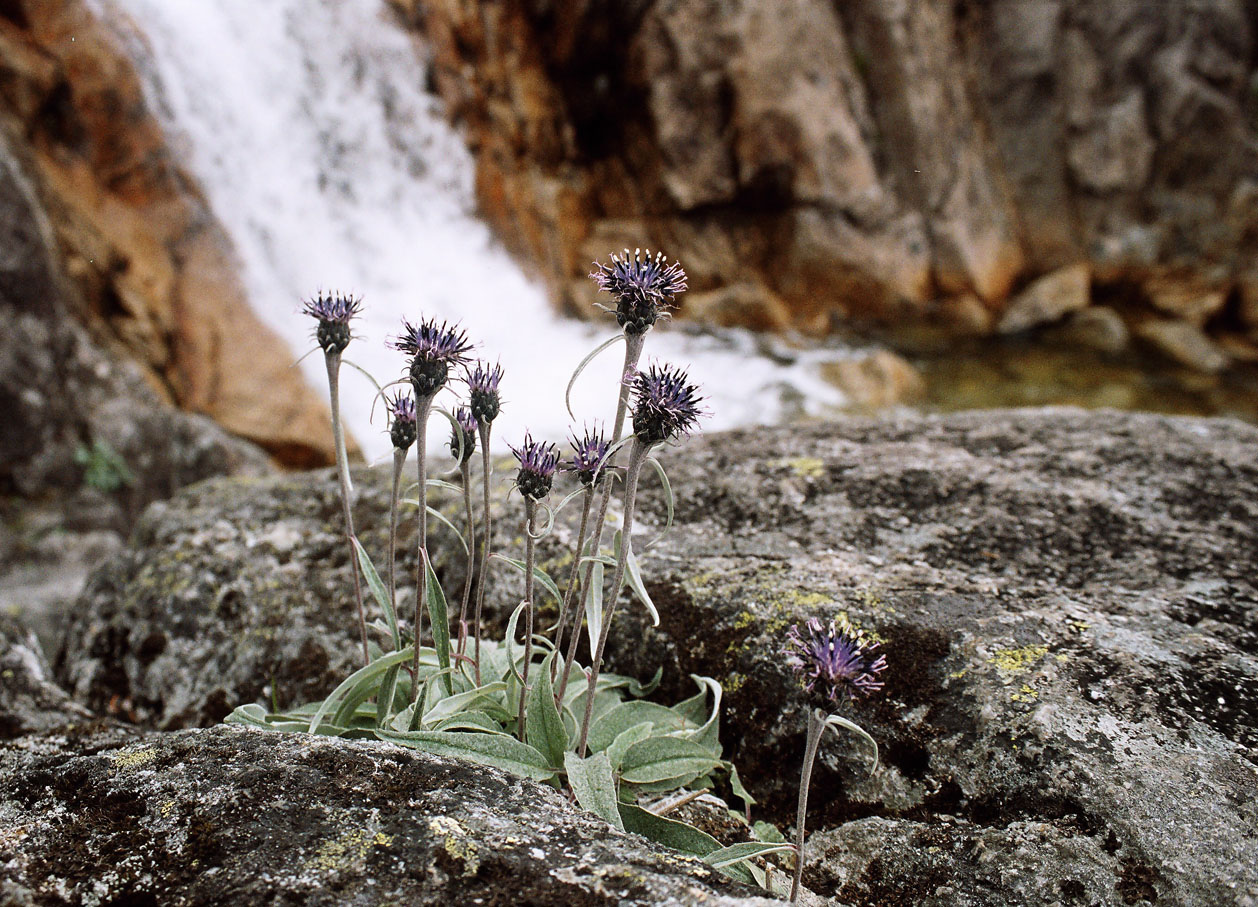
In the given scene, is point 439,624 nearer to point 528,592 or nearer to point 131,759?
point 528,592

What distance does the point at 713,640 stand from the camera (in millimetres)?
2680

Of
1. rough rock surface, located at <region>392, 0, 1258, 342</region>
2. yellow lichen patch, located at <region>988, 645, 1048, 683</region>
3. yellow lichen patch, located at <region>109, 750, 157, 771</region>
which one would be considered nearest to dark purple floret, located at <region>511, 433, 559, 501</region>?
yellow lichen patch, located at <region>109, 750, 157, 771</region>

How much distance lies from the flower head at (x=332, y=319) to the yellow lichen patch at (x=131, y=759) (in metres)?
1.05

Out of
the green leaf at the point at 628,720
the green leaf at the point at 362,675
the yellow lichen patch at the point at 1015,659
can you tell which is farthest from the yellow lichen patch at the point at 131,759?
the yellow lichen patch at the point at 1015,659

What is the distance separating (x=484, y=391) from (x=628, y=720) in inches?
42.2

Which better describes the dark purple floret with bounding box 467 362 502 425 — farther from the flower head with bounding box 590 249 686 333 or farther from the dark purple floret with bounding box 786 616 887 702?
the dark purple floret with bounding box 786 616 887 702

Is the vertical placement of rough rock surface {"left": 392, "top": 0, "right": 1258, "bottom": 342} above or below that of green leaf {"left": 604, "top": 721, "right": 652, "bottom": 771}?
above

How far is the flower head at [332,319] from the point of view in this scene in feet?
7.09

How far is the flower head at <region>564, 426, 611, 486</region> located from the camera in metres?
1.95

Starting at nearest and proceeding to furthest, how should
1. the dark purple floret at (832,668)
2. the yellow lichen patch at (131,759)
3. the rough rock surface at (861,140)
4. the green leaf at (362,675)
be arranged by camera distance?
the dark purple floret at (832,668) → the yellow lichen patch at (131,759) → the green leaf at (362,675) → the rough rock surface at (861,140)

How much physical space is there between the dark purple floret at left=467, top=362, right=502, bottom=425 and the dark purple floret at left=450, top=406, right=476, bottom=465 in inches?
3.2

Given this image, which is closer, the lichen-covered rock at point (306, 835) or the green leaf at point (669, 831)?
the lichen-covered rock at point (306, 835)

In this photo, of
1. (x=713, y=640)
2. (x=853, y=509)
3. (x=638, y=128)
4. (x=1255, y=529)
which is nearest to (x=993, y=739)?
(x=713, y=640)

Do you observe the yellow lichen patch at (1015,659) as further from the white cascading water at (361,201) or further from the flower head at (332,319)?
the white cascading water at (361,201)
